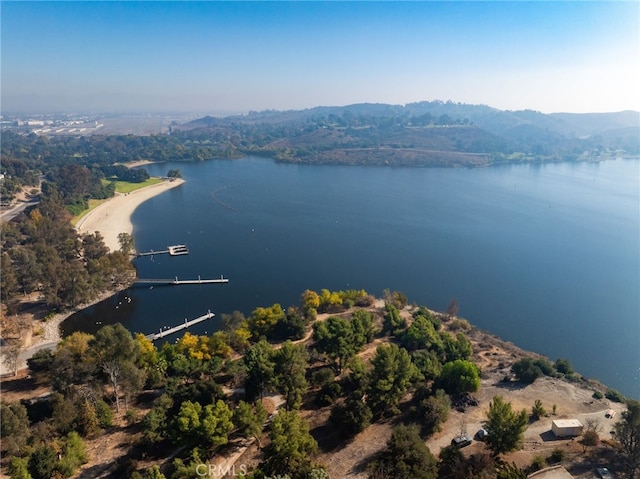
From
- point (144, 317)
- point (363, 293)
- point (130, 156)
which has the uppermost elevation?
point (130, 156)

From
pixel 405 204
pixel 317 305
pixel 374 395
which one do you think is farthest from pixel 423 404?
pixel 405 204

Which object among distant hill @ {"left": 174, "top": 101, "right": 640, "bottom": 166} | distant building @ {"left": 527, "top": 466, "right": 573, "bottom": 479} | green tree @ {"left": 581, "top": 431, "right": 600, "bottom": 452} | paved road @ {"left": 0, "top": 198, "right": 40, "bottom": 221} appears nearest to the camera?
distant building @ {"left": 527, "top": 466, "right": 573, "bottom": 479}

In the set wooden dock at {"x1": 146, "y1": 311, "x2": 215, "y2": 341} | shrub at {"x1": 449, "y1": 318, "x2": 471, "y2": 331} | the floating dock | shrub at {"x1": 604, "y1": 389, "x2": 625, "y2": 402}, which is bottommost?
wooden dock at {"x1": 146, "y1": 311, "x2": 215, "y2": 341}

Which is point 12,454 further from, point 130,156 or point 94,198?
point 130,156

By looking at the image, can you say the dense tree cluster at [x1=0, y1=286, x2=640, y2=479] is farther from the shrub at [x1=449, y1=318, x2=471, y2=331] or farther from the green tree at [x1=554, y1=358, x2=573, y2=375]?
the shrub at [x1=449, y1=318, x2=471, y2=331]

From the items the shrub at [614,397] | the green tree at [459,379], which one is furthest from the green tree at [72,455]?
the shrub at [614,397]

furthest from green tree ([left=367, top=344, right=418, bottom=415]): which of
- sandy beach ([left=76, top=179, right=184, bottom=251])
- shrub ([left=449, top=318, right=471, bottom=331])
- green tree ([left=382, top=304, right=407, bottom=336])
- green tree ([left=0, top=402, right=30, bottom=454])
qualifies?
sandy beach ([left=76, top=179, right=184, bottom=251])
